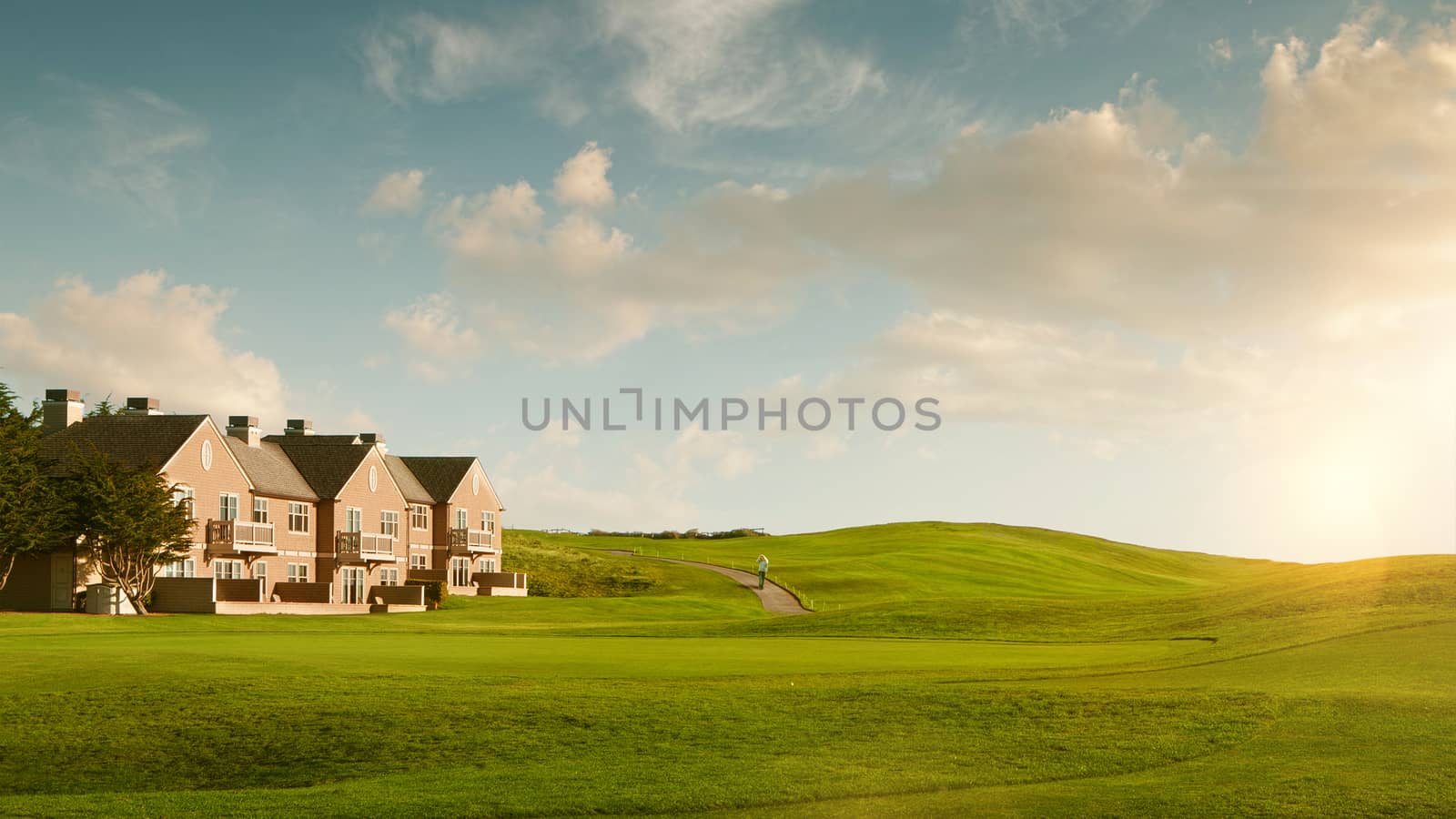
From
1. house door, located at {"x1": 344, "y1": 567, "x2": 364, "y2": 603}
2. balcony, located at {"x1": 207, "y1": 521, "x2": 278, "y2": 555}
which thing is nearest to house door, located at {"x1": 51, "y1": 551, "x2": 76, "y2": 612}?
balcony, located at {"x1": 207, "y1": 521, "x2": 278, "y2": 555}

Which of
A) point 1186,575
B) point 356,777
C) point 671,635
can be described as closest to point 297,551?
point 671,635

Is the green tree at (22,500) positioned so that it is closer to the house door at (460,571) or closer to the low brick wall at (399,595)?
the low brick wall at (399,595)

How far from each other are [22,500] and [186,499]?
282 inches

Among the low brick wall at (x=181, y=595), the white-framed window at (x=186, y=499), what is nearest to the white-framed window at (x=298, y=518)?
the white-framed window at (x=186, y=499)

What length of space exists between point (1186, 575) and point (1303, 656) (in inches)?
3832

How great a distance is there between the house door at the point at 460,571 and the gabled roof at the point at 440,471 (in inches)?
174

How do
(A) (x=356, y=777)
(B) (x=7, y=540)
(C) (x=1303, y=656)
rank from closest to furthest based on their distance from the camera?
(A) (x=356, y=777) < (C) (x=1303, y=656) < (B) (x=7, y=540)

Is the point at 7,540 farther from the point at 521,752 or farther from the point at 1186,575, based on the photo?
the point at 1186,575

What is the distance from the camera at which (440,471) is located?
273 feet

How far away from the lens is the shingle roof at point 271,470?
217ft

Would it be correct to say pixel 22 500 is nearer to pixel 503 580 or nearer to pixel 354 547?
pixel 354 547

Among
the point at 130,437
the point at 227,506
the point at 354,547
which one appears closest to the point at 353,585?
the point at 354,547

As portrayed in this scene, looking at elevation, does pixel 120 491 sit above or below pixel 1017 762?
above

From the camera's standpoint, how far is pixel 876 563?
9444 cm
